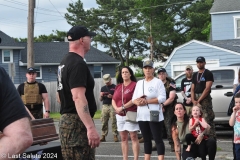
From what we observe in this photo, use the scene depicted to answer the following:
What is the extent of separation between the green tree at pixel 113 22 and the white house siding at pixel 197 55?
88.0 ft

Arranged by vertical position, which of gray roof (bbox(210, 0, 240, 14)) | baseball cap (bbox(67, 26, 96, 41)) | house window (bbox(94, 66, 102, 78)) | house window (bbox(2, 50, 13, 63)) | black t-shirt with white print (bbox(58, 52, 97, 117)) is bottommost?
black t-shirt with white print (bbox(58, 52, 97, 117))

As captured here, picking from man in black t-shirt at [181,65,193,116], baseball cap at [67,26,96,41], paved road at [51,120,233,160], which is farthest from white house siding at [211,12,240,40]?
baseball cap at [67,26,96,41]

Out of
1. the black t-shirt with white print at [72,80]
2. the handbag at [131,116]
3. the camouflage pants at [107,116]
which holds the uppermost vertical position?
the black t-shirt with white print at [72,80]

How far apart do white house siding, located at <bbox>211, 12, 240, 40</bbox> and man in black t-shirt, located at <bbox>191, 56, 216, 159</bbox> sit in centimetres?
2362

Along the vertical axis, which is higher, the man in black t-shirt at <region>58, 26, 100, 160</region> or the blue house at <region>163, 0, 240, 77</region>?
the blue house at <region>163, 0, 240, 77</region>

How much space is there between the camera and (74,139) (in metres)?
5.65

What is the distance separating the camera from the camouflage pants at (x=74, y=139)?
565 centimetres

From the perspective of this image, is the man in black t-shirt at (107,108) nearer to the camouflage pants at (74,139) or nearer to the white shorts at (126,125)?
the white shorts at (126,125)

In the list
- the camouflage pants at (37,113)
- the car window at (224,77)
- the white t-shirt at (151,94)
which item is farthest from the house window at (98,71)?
the white t-shirt at (151,94)

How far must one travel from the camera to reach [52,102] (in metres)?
32.3

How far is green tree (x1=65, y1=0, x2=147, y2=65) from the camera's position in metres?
58.1

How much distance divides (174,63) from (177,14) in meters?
23.8

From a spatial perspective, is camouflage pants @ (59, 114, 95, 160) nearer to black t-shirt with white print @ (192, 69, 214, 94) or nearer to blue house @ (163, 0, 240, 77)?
black t-shirt with white print @ (192, 69, 214, 94)

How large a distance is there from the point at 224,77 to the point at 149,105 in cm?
504
